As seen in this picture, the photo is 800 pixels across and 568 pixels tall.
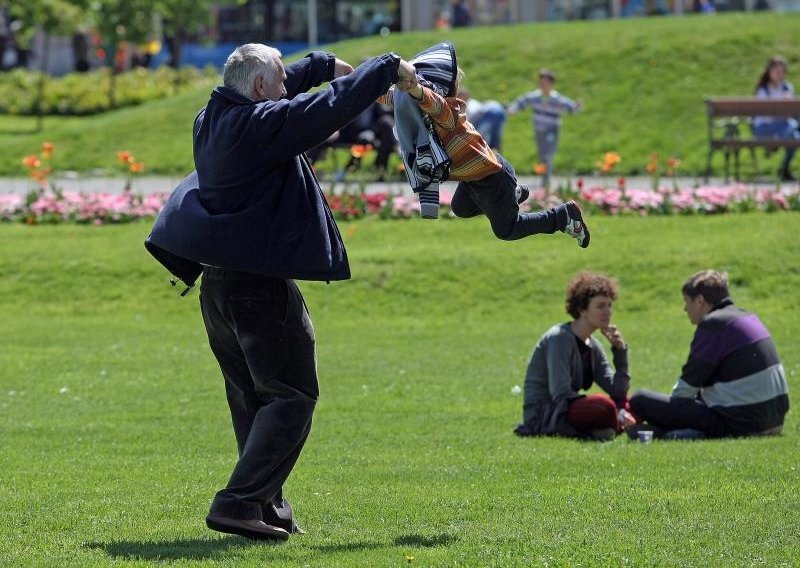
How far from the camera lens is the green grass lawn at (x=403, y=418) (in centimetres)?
628

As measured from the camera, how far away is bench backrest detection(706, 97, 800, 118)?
21078mm

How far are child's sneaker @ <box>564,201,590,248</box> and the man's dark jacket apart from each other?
1350mm

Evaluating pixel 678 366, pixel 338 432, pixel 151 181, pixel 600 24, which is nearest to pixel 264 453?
pixel 338 432

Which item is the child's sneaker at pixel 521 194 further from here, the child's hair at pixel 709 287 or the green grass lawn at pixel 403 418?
the child's hair at pixel 709 287

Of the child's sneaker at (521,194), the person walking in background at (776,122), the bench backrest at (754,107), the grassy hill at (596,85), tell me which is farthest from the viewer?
Answer: the grassy hill at (596,85)

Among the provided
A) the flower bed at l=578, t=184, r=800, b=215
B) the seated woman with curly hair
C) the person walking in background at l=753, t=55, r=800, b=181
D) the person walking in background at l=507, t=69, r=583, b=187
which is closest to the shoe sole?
the seated woman with curly hair

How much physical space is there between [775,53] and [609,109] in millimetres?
3807

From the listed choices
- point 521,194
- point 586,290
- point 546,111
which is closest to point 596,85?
point 546,111

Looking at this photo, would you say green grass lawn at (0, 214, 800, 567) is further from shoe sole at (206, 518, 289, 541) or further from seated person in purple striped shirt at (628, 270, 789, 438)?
seated person in purple striped shirt at (628, 270, 789, 438)

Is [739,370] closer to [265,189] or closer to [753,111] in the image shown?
[265,189]

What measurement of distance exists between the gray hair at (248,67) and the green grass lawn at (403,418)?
187cm

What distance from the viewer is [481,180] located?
6738 millimetres

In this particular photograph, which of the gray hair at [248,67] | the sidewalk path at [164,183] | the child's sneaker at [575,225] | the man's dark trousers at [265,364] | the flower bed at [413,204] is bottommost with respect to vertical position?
the sidewalk path at [164,183]

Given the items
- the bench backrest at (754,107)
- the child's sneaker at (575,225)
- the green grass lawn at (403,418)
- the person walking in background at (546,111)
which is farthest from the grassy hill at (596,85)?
the child's sneaker at (575,225)
